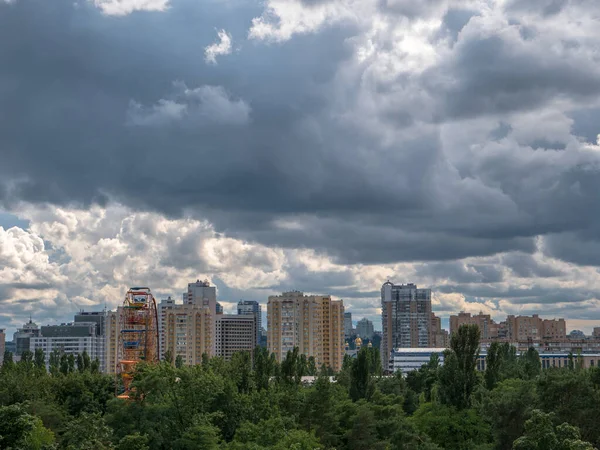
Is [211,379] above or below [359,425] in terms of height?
above

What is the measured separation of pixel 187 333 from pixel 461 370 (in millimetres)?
132269

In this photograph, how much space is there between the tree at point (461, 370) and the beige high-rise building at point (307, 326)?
109 metres

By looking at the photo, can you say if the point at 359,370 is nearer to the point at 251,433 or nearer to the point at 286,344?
the point at 251,433

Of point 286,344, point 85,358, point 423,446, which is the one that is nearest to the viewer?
point 423,446

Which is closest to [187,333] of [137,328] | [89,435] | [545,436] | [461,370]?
[137,328]

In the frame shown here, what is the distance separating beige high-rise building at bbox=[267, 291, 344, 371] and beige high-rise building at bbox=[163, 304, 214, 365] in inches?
823

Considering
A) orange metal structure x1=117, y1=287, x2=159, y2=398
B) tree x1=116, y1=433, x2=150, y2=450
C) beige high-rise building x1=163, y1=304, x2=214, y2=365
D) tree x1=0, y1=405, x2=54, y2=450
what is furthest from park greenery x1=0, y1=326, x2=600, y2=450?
beige high-rise building x1=163, y1=304, x2=214, y2=365

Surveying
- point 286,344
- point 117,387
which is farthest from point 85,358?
point 286,344

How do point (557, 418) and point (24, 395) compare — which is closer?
point (557, 418)

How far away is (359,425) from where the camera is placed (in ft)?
173

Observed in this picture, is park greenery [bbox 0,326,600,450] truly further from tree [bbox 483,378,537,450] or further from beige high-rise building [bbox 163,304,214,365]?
beige high-rise building [bbox 163,304,214,365]

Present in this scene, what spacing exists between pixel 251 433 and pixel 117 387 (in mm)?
27873

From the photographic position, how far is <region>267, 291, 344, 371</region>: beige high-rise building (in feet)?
550

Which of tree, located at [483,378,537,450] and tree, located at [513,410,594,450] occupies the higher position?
tree, located at [513,410,594,450]
